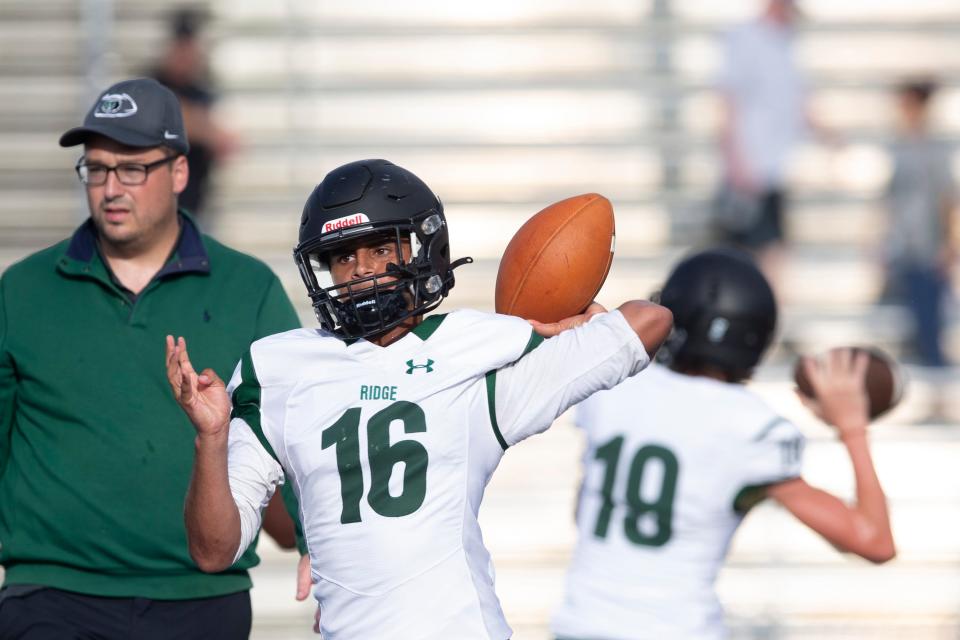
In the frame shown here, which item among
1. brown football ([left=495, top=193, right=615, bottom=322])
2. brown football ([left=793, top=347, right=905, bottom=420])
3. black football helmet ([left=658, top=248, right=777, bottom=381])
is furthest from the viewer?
brown football ([left=793, top=347, right=905, bottom=420])

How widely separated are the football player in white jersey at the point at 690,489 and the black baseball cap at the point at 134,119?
1385 millimetres

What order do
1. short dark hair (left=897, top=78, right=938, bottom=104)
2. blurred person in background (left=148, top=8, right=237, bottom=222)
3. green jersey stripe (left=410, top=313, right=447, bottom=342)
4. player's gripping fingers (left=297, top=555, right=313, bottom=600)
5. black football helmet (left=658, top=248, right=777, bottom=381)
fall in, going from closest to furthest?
green jersey stripe (left=410, top=313, right=447, bottom=342) → player's gripping fingers (left=297, top=555, right=313, bottom=600) → black football helmet (left=658, top=248, right=777, bottom=381) → blurred person in background (left=148, top=8, right=237, bottom=222) → short dark hair (left=897, top=78, right=938, bottom=104)

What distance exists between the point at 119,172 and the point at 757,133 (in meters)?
4.61

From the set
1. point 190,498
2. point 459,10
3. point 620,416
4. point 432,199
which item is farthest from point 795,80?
point 190,498

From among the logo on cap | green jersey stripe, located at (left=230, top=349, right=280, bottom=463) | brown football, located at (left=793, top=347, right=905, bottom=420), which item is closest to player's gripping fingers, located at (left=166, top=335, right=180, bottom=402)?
green jersey stripe, located at (left=230, top=349, right=280, bottom=463)

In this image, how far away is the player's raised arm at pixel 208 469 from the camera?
2.73 m

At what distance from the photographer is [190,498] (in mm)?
2760

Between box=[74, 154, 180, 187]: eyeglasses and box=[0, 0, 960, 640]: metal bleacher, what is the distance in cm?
399

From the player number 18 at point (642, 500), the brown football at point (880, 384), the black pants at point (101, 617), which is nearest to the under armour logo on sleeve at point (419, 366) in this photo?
the player number 18 at point (642, 500)

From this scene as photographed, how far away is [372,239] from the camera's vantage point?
2.94m

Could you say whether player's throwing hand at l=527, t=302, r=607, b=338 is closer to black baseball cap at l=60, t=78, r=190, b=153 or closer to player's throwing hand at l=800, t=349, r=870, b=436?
player's throwing hand at l=800, t=349, r=870, b=436

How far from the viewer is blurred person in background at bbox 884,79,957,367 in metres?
7.78

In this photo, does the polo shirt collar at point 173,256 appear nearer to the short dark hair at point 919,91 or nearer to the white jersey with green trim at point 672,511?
the white jersey with green trim at point 672,511

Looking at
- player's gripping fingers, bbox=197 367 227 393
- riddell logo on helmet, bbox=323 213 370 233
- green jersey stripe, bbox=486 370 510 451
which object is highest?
riddell logo on helmet, bbox=323 213 370 233
